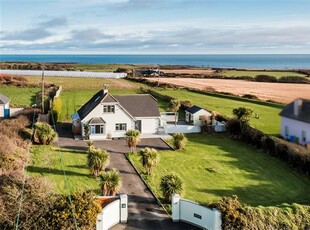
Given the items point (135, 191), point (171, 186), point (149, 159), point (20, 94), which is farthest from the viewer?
point (20, 94)

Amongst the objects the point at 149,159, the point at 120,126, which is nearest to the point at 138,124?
the point at 120,126

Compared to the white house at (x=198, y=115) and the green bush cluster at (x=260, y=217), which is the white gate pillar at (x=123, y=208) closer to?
the green bush cluster at (x=260, y=217)

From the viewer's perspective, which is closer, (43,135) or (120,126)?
(43,135)

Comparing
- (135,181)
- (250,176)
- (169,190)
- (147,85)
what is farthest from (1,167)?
(147,85)

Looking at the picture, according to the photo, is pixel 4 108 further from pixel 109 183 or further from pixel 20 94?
pixel 109 183

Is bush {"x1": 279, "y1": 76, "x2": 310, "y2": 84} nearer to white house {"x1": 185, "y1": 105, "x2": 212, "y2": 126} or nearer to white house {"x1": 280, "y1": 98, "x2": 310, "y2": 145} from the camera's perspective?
white house {"x1": 280, "y1": 98, "x2": 310, "y2": 145}

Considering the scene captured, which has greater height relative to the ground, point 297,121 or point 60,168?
point 297,121

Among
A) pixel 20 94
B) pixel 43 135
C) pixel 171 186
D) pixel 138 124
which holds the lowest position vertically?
pixel 171 186

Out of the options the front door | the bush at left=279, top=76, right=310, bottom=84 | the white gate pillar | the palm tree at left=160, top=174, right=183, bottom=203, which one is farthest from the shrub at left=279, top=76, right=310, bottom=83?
the front door
